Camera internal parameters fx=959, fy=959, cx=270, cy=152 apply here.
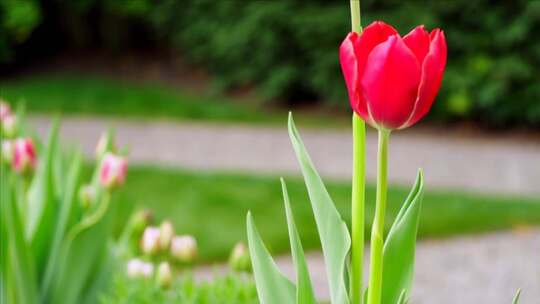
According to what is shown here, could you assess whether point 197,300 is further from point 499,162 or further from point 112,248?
point 499,162

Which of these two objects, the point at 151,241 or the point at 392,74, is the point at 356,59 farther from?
the point at 151,241

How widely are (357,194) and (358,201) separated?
0.01 m

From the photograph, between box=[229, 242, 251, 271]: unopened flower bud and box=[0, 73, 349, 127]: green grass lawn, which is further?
box=[0, 73, 349, 127]: green grass lawn

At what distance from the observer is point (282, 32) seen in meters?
8.96

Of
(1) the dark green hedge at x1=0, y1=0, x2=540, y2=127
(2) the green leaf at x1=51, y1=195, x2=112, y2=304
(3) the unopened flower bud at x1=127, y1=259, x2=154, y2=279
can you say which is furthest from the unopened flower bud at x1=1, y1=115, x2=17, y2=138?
(1) the dark green hedge at x1=0, y1=0, x2=540, y2=127

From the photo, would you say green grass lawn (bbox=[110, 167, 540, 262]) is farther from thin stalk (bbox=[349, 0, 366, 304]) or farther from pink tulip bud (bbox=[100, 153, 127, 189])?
thin stalk (bbox=[349, 0, 366, 304])

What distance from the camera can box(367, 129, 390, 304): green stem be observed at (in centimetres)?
143

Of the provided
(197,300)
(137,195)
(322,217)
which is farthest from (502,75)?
(322,217)

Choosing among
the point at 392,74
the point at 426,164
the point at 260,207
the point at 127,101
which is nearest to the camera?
the point at 392,74

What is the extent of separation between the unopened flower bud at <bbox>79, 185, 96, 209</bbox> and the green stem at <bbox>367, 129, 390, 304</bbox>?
1333 mm

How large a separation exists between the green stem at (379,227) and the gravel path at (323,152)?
4875 mm

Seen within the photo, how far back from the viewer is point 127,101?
9422 mm

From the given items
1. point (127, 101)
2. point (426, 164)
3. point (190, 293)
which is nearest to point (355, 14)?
point (190, 293)

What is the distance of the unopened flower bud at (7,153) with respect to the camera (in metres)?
2.62
